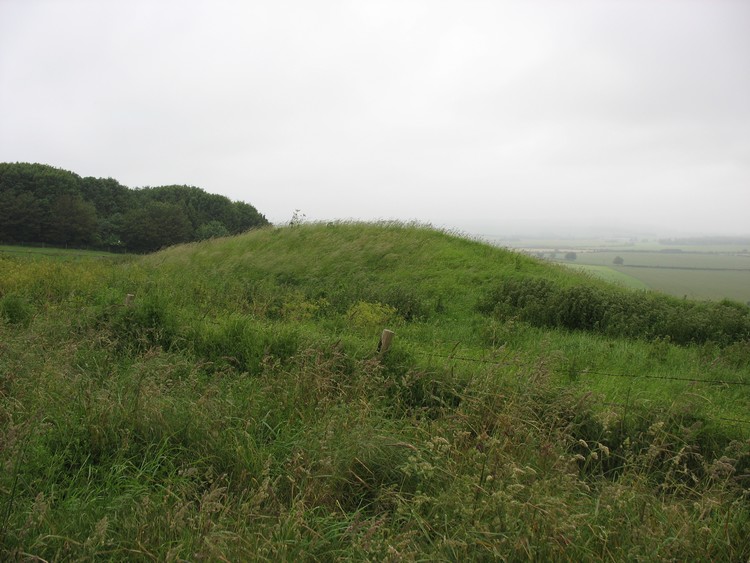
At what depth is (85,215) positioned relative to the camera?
3189cm

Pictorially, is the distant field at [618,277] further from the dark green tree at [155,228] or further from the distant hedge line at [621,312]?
the dark green tree at [155,228]

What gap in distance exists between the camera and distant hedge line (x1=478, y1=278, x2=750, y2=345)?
862 centimetres

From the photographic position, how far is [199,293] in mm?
10836

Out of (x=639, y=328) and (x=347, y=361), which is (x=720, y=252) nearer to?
(x=639, y=328)

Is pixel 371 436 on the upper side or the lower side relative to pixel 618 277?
lower

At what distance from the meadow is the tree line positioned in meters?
25.6

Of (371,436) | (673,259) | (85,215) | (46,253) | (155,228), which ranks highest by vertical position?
(85,215)

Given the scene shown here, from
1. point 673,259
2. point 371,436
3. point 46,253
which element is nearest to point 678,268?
point 673,259

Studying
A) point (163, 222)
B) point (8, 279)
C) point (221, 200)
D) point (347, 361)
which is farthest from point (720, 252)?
point (221, 200)

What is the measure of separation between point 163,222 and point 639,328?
32262 mm

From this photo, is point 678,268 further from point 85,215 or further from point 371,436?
point 85,215

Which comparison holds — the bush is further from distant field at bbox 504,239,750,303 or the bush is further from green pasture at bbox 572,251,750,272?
green pasture at bbox 572,251,750,272

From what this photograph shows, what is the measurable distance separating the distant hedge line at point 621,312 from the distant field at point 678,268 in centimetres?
186

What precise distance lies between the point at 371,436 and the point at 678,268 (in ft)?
60.3
